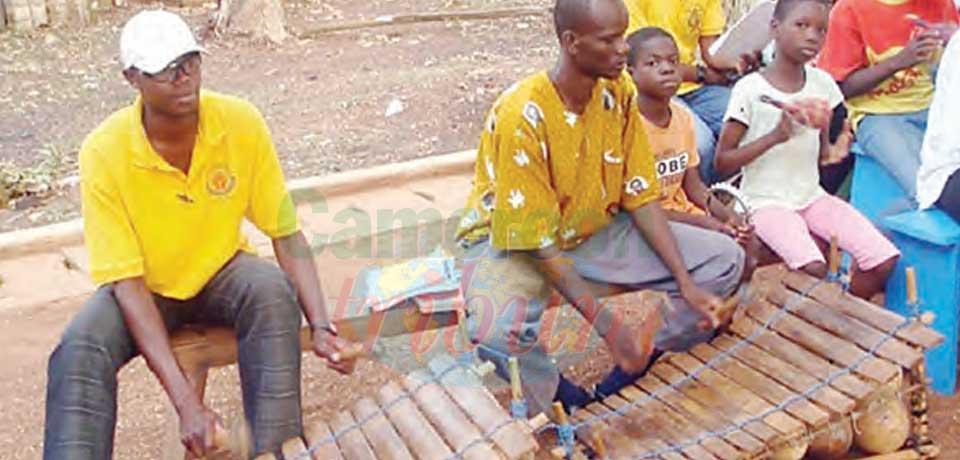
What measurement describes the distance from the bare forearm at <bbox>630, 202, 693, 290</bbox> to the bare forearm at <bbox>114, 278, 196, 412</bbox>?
4.45 ft

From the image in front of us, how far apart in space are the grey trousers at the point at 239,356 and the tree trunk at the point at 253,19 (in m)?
5.64

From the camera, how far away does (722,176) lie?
4.21 m

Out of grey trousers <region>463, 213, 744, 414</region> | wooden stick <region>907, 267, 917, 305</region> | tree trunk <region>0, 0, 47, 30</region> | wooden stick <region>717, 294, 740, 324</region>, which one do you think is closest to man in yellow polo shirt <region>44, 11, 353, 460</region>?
grey trousers <region>463, 213, 744, 414</region>

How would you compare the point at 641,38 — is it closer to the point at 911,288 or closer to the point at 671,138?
the point at 671,138

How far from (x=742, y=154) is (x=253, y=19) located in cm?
558

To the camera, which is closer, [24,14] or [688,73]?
[688,73]

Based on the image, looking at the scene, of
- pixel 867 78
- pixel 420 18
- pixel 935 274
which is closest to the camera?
pixel 935 274

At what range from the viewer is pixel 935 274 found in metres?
3.90

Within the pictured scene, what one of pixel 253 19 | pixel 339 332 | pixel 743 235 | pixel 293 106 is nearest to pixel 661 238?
pixel 743 235

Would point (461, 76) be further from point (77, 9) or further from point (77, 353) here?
point (77, 353)

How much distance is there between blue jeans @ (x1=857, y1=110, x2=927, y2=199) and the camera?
4.20 metres

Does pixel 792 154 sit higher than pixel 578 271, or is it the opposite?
pixel 792 154

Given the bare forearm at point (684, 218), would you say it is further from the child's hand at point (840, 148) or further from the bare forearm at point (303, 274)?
the bare forearm at point (303, 274)

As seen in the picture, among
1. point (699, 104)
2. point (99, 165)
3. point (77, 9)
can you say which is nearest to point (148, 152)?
point (99, 165)
